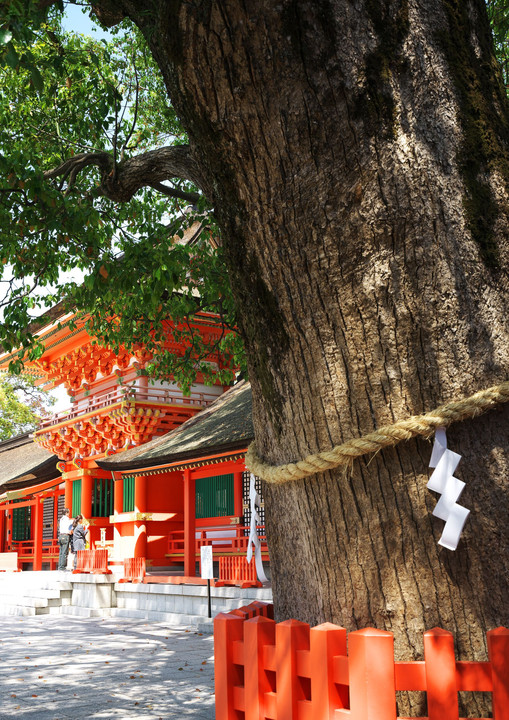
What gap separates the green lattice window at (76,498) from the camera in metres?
19.0

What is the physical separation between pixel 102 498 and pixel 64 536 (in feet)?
4.78

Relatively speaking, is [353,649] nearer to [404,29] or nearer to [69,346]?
[404,29]

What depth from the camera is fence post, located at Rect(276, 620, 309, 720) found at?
170 centimetres

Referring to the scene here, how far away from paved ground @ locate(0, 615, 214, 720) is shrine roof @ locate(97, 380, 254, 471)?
9.66 feet

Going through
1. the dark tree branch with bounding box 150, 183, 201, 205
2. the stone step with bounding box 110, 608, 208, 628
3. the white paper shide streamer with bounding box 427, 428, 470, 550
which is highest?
the dark tree branch with bounding box 150, 183, 201, 205

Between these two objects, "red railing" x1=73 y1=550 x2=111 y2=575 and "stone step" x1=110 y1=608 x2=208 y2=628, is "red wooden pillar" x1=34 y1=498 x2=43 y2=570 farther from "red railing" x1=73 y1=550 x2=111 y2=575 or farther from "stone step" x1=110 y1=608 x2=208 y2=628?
"stone step" x1=110 y1=608 x2=208 y2=628

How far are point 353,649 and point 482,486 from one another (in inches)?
20.9

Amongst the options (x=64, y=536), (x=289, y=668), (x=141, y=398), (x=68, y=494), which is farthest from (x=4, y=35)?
(x=68, y=494)

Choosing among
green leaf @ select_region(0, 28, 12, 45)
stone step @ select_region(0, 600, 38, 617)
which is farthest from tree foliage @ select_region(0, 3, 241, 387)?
stone step @ select_region(0, 600, 38, 617)

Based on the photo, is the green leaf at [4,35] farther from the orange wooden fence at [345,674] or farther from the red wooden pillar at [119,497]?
the red wooden pillar at [119,497]

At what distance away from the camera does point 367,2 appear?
198cm

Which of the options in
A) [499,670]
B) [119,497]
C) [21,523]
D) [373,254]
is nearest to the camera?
[499,670]

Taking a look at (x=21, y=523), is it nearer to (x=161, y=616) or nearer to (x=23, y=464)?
(x=23, y=464)

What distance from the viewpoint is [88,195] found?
24.2 feet
